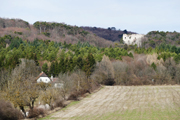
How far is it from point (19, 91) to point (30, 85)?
2.43m

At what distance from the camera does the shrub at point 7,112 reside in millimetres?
24873

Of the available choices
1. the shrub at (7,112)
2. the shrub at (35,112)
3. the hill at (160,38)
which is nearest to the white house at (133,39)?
the hill at (160,38)

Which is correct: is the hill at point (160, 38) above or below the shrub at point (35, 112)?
above

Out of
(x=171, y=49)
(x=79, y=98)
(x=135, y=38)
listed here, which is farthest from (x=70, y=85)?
(x=135, y=38)

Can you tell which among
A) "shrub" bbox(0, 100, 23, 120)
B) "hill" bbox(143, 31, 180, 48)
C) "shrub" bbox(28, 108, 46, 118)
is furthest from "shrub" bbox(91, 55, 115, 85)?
"hill" bbox(143, 31, 180, 48)

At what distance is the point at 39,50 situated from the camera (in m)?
85.5

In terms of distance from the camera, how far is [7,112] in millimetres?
25219

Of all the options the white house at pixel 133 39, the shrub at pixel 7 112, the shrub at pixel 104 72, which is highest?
the white house at pixel 133 39

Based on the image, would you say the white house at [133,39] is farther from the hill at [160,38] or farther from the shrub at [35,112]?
the shrub at [35,112]

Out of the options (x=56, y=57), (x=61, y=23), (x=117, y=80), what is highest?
(x=61, y=23)

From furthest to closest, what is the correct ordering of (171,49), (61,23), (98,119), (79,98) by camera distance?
1. (61,23)
2. (171,49)
3. (79,98)
4. (98,119)

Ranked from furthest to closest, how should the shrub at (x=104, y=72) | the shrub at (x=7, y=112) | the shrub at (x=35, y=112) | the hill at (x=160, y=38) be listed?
1. the hill at (x=160, y=38)
2. the shrub at (x=104, y=72)
3. the shrub at (x=35, y=112)
4. the shrub at (x=7, y=112)

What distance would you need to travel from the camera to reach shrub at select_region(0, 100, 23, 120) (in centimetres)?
2487

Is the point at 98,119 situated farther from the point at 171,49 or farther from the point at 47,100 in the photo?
the point at 171,49
